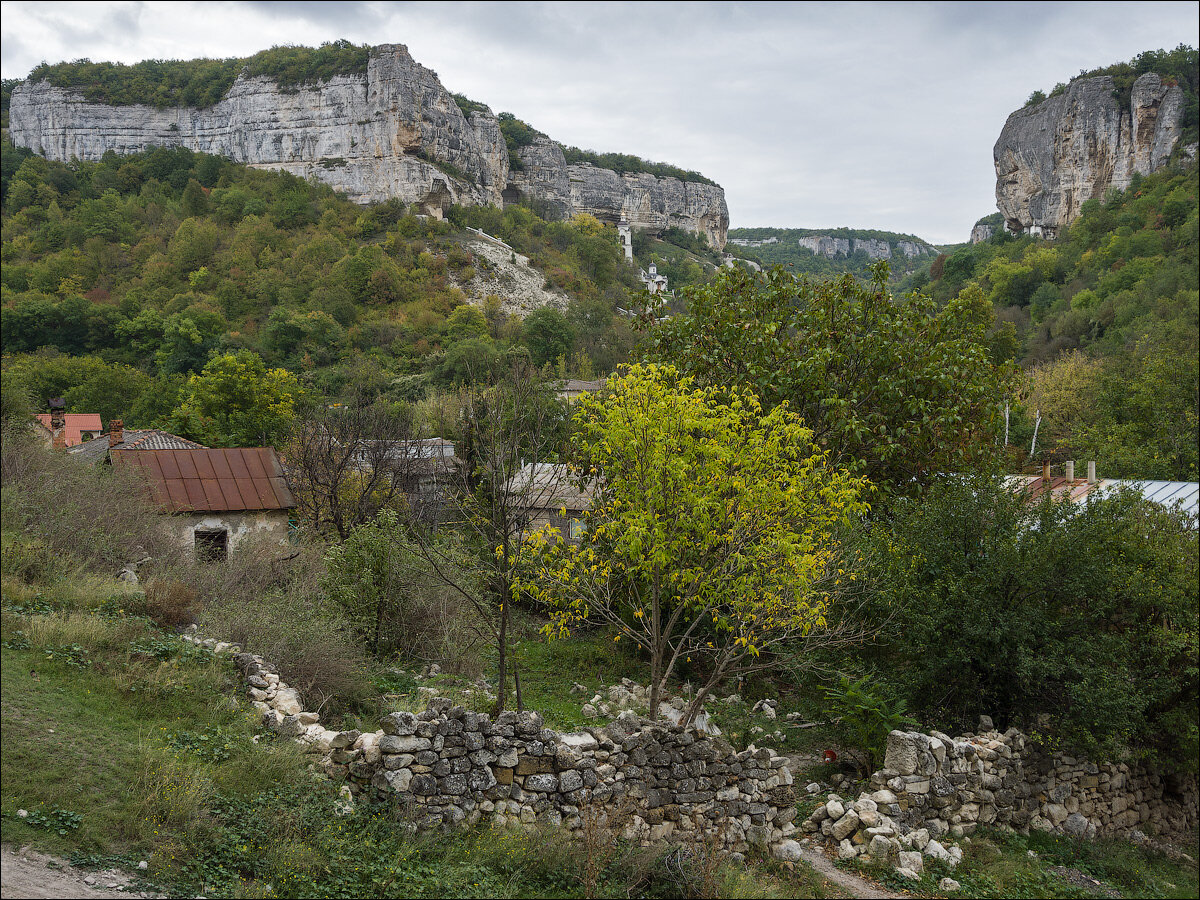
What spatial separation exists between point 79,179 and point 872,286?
98.3 metres

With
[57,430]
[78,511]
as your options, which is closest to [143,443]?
[57,430]

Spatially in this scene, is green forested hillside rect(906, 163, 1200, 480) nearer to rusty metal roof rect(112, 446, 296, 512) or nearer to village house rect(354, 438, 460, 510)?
village house rect(354, 438, 460, 510)

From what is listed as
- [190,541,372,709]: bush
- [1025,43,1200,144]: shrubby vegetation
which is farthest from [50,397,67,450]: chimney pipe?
[1025,43,1200,144]: shrubby vegetation

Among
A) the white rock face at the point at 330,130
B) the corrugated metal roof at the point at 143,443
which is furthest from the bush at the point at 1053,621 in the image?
the white rock face at the point at 330,130

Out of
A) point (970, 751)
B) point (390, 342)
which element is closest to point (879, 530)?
point (970, 751)

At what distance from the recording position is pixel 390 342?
57.2 meters

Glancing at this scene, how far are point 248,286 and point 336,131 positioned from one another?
33821mm

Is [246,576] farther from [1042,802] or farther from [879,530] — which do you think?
[1042,802]

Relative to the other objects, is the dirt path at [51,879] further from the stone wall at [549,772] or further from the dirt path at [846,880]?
the dirt path at [846,880]

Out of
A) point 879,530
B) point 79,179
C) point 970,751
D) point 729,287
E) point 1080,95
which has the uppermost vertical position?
point 1080,95

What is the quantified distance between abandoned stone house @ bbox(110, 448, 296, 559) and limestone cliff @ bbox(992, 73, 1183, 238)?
2927 inches

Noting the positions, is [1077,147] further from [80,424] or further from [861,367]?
[80,424]

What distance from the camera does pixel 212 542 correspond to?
18406 mm

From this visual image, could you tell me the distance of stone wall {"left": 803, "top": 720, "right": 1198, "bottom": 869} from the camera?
8.89 meters
